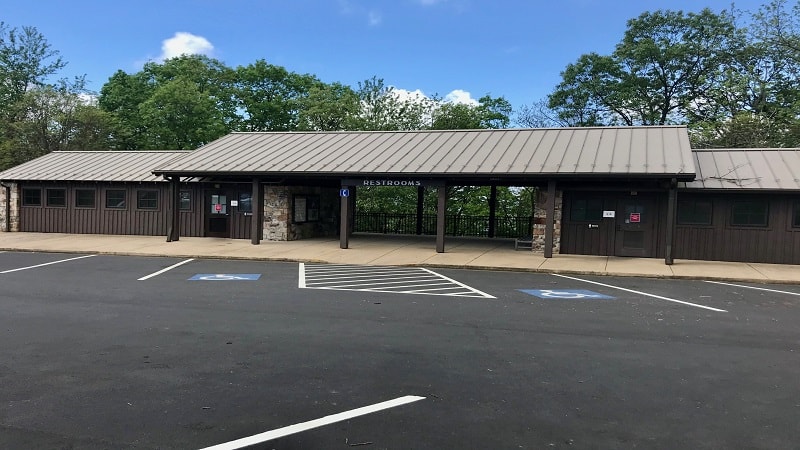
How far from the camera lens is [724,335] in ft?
25.3

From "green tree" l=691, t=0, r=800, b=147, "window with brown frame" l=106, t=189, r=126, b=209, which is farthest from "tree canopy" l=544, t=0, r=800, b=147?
"window with brown frame" l=106, t=189, r=126, b=209

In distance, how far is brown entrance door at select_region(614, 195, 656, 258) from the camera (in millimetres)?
17859

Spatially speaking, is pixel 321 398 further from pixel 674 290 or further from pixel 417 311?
pixel 674 290

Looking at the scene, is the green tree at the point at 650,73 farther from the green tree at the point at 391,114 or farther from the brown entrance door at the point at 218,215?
the brown entrance door at the point at 218,215

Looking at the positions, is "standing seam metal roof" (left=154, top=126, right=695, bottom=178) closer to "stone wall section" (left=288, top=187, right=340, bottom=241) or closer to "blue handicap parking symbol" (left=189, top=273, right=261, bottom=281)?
"stone wall section" (left=288, top=187, right=340, bottom=241)

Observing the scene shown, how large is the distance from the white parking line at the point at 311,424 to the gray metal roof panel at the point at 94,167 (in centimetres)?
2086

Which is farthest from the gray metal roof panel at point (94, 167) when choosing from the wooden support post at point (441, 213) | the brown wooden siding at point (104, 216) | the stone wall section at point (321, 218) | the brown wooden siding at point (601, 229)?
the brown wooden siding at point (601, 229)

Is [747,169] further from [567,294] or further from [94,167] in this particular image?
[94,167]

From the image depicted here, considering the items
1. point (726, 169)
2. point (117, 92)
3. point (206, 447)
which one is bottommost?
point (206, 447)

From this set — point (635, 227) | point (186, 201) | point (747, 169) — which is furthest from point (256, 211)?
point (747, 169)

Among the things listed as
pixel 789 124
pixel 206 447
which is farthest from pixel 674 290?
pixel 789 124

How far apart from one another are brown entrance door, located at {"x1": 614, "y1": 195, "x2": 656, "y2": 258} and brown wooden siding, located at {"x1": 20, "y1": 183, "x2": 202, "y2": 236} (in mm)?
15570

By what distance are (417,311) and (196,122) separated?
115ft

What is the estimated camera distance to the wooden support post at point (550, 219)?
17047 mm
